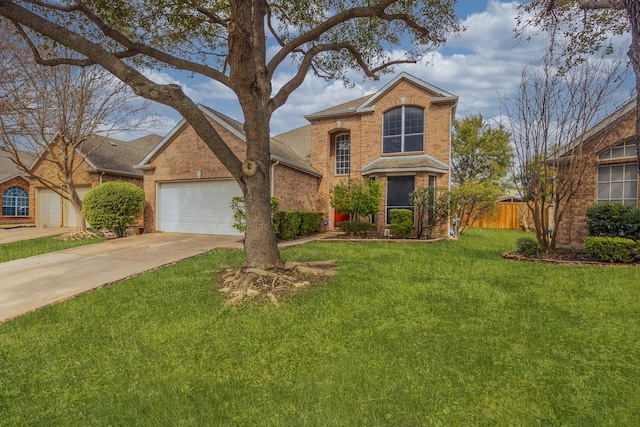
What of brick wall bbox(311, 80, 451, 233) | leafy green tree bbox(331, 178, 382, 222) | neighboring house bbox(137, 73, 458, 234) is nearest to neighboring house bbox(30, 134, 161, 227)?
neighboring house bbox(137, 73, 458, 234)

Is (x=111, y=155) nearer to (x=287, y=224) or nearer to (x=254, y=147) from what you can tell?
(x=287, y=224)

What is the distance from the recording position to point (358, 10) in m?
6.57

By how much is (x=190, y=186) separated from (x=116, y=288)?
8.29m

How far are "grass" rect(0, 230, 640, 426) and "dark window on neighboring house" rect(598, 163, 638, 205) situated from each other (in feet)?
19.3

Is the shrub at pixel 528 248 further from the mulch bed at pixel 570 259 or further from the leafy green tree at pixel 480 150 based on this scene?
the leafy green tree at pixel 480 150

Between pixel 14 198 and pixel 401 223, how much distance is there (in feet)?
80.0

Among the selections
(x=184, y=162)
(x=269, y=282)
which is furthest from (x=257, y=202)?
(x=184, y=162)

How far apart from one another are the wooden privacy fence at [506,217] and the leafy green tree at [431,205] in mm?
A: 9779

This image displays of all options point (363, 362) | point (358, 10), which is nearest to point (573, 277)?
point (363, 362)

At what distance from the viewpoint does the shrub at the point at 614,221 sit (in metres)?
8.30

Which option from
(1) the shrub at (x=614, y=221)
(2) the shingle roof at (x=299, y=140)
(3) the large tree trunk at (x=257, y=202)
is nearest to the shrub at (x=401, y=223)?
(1) the shrub at (x=614, y=221)

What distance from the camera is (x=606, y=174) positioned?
10031 mm

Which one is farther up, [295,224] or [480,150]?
[480,150]

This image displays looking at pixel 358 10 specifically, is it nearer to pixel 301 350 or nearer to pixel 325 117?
pixel 301 350
